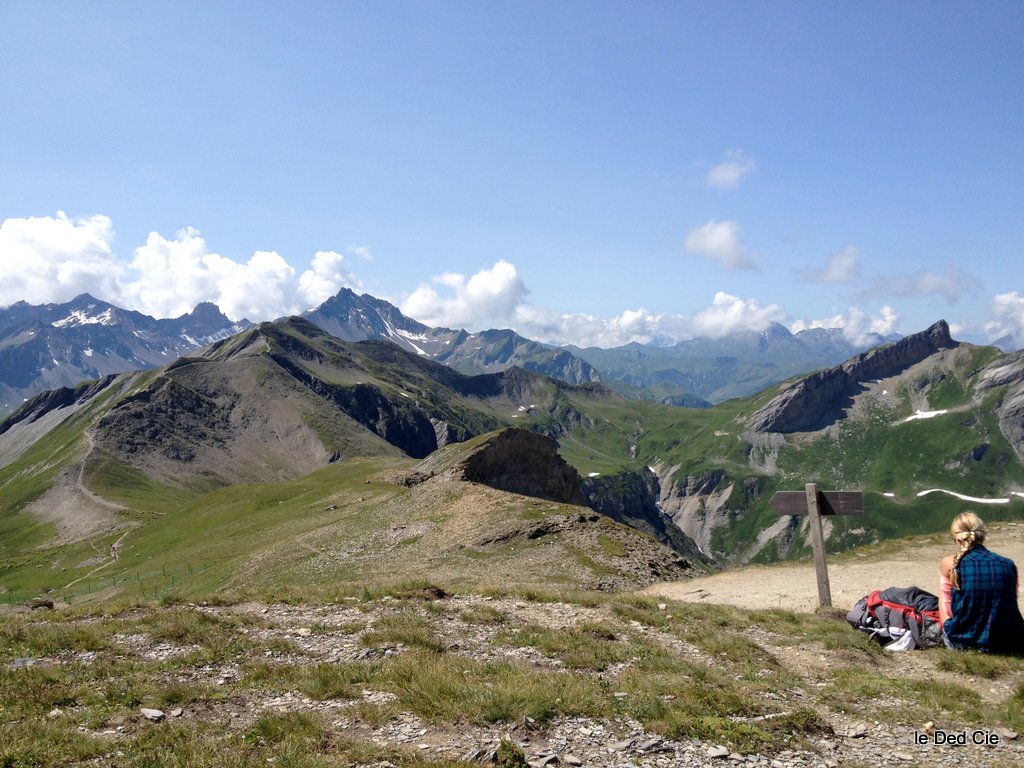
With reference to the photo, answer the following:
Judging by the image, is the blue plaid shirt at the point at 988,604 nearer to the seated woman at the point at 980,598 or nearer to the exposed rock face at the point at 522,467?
the seated woman at the point at 980,598

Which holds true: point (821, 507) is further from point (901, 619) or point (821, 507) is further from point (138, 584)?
point (138, 584)

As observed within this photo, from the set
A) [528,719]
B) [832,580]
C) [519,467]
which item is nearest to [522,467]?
[519,467]

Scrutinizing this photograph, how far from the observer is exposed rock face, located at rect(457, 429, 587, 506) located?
2574 inches

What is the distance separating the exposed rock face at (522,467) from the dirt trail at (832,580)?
34940 mm

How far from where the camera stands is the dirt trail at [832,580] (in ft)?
77.0

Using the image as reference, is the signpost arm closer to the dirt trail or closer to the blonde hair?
the dirt trail

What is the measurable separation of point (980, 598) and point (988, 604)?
0.24 m

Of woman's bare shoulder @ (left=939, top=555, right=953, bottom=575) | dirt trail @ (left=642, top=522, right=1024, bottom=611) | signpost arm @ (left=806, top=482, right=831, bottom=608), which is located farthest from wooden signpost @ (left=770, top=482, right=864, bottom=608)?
woman's bare shoulder @ (left=939, top=555, right=953, bottom=575)

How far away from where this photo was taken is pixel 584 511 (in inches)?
1724

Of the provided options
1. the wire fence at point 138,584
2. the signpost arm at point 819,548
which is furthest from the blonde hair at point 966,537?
the wire fence at point 138,584

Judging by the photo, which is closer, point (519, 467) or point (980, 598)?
point (980, 598)

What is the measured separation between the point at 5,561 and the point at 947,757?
146208mm

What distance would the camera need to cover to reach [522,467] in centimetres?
7131

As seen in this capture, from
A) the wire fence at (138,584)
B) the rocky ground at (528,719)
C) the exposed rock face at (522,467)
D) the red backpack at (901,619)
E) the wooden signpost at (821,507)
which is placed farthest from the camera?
the exposed rock face at (522,467)
